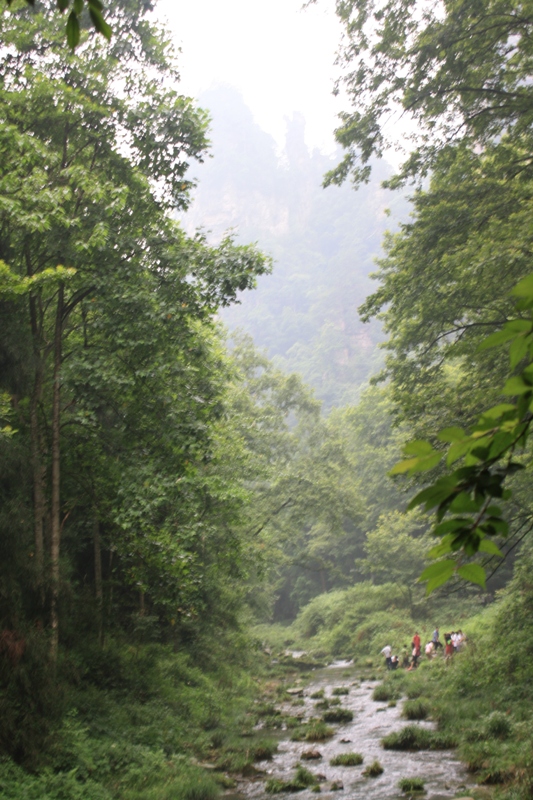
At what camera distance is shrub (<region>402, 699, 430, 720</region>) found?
504 inches

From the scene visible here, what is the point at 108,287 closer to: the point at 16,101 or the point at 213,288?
the point at 213,288

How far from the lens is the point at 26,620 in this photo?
8.12 m

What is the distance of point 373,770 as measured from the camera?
9047mm

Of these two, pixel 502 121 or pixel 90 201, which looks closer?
pixel 90 201

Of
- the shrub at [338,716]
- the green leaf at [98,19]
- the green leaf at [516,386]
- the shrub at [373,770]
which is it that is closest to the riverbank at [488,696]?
the shrub at [373,770]

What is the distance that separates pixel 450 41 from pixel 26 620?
1103 centimetres

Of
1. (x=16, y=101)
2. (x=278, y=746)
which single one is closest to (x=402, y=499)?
(x=278, y=746)

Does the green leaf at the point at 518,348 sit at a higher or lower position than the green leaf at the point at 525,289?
lower

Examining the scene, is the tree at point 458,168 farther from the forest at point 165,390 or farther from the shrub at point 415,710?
the shrub at point 415,710

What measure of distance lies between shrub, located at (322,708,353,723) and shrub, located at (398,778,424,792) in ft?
19.4

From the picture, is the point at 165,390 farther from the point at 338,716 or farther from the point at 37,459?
the point at 338,716

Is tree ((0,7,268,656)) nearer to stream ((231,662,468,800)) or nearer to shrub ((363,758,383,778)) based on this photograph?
stream ((231,662,468,800))

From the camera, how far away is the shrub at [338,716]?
13820mm

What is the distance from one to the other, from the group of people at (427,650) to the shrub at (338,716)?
4234mm
